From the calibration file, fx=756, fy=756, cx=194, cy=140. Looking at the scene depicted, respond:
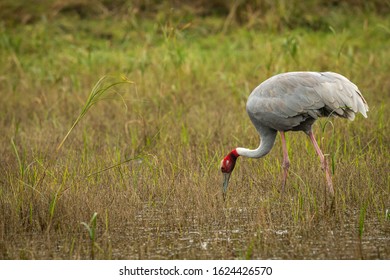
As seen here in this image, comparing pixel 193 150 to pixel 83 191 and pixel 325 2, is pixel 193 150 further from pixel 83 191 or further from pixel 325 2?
pixel 325 2

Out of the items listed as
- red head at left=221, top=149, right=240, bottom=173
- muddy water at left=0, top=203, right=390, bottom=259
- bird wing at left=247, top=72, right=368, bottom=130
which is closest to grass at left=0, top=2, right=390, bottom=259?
muddy water at left=0, top=203, right=390, bottom=259

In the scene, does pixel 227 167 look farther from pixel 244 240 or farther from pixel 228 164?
pixel 244 240

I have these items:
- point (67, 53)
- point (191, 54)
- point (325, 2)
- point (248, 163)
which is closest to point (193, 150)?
point (248, 163)

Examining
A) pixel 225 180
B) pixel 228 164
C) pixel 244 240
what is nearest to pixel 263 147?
pixel 228 164

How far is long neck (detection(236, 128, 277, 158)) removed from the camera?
6.18 meters

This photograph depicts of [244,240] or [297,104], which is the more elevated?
[297,104]

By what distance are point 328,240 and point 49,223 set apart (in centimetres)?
183

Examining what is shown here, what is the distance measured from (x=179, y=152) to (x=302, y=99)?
129cm

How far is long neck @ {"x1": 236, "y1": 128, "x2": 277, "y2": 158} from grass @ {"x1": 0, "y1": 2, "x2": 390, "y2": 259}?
162 mm

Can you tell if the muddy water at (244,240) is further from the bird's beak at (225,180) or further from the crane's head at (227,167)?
the crane's head at (227,167)

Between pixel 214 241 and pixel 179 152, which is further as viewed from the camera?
pixel 179 152

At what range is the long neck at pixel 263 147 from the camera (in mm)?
6181

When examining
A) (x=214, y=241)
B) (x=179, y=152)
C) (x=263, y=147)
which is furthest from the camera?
(x=179, y=152)

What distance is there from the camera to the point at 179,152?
22.0 feet
